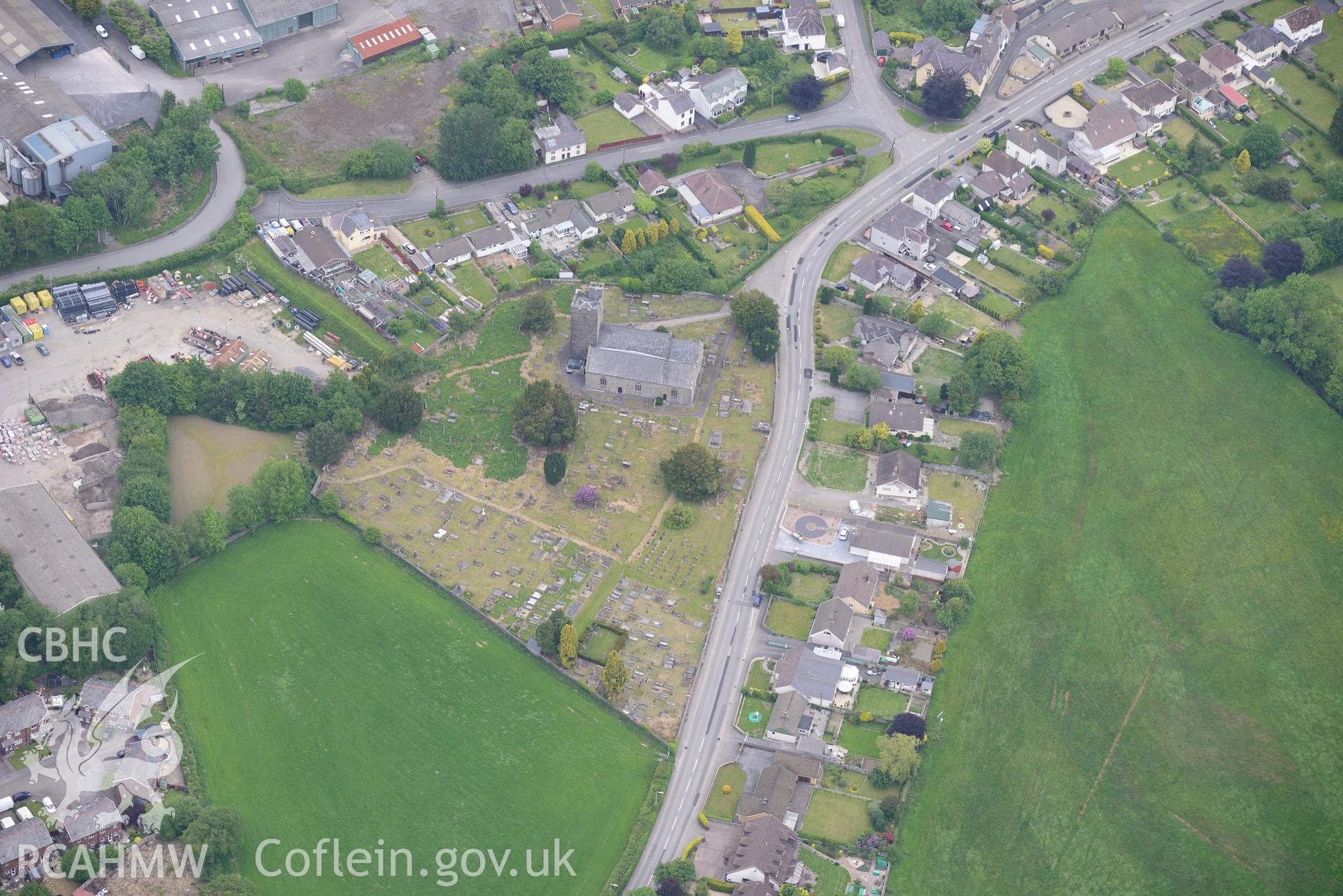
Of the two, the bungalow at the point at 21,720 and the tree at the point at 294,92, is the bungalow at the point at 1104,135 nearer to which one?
the tree at the point at 294,92

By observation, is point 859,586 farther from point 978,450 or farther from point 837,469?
point 978,450

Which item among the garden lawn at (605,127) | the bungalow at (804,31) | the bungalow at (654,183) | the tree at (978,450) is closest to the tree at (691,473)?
the tree at (978,450)

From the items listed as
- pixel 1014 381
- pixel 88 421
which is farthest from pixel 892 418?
pixel 88 421

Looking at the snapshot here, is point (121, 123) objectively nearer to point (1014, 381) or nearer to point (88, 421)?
point (88, 421)

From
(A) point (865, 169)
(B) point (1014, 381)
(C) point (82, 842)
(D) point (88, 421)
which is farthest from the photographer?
(A) point (865, 169)

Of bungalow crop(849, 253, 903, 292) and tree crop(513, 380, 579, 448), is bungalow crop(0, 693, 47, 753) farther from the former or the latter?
bungalow crop(849, 253, 903, 292)
